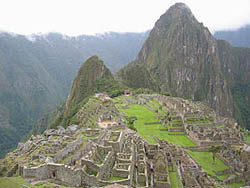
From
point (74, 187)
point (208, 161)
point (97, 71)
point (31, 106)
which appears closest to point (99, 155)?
point (74, 187)

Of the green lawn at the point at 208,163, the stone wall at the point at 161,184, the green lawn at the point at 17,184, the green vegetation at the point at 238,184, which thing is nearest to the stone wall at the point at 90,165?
the green lawn at the point at 17,184

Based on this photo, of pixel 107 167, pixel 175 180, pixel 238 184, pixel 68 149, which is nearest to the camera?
pixel 107 167

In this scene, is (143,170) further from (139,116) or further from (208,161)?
(139,116)

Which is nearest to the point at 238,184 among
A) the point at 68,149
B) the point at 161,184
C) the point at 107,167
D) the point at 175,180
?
the point at 175,180

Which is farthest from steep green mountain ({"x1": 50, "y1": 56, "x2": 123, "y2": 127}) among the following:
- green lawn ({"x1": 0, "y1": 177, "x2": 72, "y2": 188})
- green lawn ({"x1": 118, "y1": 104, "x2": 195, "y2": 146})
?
green lawn ({"x1": 0, "y1": 177, "x2": 72, "y2": 188})

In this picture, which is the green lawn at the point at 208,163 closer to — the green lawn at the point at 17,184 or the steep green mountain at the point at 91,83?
the green lawn at the point at 17,184

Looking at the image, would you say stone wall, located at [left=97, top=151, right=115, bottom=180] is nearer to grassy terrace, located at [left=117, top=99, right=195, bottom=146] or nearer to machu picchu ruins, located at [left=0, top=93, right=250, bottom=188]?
machu picchu ruins, located at [left=0, top=93, right=250, bottom=188]

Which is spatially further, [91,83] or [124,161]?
[91,83]

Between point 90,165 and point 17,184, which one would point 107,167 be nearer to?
point 90,165
